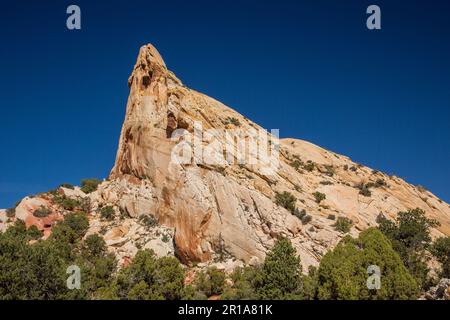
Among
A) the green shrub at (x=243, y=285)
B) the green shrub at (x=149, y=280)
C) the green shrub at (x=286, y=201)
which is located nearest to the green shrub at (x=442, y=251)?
the green shrub at (x=286, y=201)

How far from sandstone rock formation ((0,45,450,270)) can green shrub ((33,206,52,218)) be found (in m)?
0.84

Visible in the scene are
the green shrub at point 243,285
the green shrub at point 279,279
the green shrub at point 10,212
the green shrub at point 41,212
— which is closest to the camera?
the green shrub at point 243,285

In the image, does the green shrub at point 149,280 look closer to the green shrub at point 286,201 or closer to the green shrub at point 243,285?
the green shrub at point 243,285

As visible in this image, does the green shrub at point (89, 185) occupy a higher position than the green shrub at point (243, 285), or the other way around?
the green shrub at point (89, 185)

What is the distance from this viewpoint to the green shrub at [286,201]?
42.4m

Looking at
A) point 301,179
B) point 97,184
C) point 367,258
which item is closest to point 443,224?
point 301,179

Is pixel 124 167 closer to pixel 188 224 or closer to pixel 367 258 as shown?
pixel 188 224

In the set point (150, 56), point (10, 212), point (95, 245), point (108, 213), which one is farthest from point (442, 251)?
point (10, 212)

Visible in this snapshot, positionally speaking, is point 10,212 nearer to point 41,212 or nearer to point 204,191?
point 41,212

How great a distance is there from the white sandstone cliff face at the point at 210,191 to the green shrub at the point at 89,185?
3.65 metres

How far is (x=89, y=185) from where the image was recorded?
195ft

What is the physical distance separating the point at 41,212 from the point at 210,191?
22.6 metres

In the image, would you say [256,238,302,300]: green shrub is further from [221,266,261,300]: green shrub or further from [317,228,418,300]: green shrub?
[317,228,418,300]: green shrub

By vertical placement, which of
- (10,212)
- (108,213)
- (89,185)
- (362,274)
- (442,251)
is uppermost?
(89,185)
